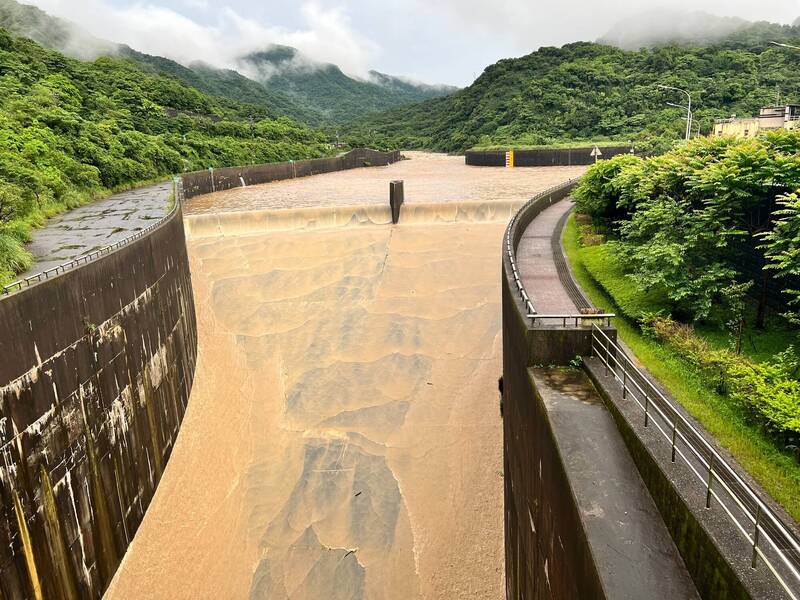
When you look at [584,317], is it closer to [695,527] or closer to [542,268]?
[695,527]

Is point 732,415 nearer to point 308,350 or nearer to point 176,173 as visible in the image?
point 308,350

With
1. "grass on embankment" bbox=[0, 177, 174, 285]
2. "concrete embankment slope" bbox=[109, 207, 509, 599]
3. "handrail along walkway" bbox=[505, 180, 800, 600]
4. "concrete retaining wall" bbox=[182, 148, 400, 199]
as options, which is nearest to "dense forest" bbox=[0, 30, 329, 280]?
"grass on embankment" bbox=[0, 177, 174, 285]

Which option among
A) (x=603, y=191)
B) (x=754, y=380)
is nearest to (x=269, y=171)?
(x=603, y=191)

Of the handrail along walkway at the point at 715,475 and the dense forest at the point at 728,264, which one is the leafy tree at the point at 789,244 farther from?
the handrail along walkway at the point at 715,475

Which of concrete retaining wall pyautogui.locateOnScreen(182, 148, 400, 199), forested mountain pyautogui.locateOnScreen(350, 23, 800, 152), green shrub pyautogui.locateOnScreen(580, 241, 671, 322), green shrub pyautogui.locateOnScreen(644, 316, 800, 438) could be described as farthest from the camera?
forested mountain pyautogui.locateOnScreen(350, 23, 800, 152)

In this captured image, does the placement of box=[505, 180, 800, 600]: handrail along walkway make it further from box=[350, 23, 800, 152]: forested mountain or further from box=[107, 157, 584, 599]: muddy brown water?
box=[350, 23, 800, 152]: forested mountain

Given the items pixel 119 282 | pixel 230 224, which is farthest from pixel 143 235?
pixel 230 224
